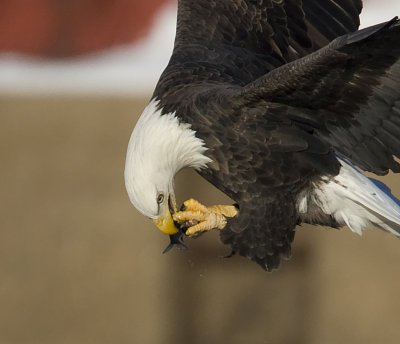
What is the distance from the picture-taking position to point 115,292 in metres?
6.83

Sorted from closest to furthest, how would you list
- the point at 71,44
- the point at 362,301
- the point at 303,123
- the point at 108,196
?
the point at 303,123 → the point at 362,301 → the point at 108,196 → the point at 71,44

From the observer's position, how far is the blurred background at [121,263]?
6.63 m

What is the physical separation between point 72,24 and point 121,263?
1.83 meters

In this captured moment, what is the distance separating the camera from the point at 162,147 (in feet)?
15.3

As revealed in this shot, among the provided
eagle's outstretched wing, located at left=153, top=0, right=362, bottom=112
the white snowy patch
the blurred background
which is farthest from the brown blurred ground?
eagle's outstretched wing, located at left=153, top=0, right=362, bottom=112

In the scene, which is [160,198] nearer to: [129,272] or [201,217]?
[201,217]

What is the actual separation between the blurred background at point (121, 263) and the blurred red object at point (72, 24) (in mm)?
414

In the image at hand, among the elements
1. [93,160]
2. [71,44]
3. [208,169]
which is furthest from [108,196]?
[208,169]

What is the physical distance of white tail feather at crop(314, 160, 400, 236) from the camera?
15.5 feet

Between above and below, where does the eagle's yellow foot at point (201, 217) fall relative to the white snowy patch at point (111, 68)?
above

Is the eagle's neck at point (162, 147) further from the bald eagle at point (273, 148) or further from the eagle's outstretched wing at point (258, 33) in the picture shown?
the eagle's outstretched wing at point (258, 33)

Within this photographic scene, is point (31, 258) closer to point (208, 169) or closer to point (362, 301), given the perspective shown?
point (362, 301)

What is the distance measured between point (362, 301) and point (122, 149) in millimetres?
1600

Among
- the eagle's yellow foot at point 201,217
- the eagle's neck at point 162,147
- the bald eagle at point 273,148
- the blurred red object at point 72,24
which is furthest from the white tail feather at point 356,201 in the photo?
the blurred red object at point 72,24
